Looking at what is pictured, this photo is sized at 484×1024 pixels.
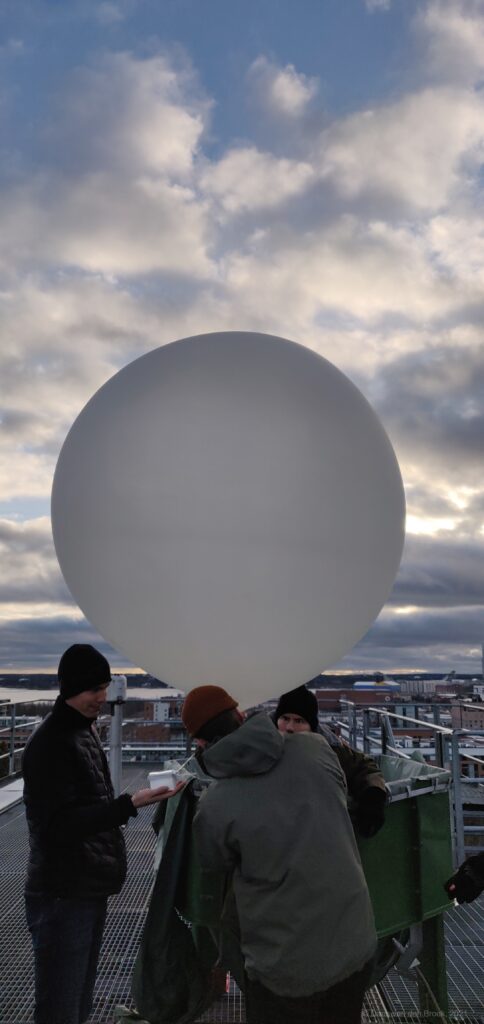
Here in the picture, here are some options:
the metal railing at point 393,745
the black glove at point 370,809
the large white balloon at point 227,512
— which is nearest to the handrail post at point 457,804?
the metal railing at point 393,745

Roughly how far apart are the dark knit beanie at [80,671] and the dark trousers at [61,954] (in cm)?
57

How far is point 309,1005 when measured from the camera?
4.67 feet

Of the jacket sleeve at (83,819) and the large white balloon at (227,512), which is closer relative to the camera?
the jacket sleeve at (83,819)

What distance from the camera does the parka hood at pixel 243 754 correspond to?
1.43m

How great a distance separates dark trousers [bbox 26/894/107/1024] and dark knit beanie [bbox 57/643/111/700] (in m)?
0.57

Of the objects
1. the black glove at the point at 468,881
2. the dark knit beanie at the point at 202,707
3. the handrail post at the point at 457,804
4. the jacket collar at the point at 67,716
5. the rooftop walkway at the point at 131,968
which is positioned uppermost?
the dark knit beanie at the point at 202,707

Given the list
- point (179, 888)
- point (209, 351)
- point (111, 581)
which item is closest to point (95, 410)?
point (209, 351)

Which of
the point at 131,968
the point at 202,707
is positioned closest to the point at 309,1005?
the point at 202,707

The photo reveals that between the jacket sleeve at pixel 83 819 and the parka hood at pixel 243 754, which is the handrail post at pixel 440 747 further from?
the parka hood at pixel 243 754

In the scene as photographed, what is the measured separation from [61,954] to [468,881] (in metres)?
1.30

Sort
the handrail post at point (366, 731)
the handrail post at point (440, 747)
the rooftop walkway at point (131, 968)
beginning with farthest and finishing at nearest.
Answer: the handrail post at point (366, 731)
the handrail post at point (440, 747)
the rooftop walkway at point (131, 968)

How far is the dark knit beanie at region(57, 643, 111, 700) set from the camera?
199 cm

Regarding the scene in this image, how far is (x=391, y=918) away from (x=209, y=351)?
2.05 meters

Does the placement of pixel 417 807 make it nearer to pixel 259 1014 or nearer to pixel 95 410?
pixel 259 1014
